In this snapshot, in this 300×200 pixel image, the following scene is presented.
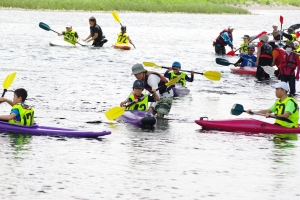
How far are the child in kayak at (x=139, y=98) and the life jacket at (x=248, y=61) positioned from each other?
11713mm

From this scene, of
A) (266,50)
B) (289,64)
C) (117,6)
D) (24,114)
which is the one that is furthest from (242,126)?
(117,6)

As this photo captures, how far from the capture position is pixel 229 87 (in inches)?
964

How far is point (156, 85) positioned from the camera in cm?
1623

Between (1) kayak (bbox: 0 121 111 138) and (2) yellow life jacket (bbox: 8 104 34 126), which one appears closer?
(2) yellow life jacket (bbox: 8 104 34 126)

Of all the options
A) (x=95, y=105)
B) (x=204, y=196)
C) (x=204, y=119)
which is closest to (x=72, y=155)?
(x=204, y=196)

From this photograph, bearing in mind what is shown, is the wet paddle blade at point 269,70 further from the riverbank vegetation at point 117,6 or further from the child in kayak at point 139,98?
the riverbank vegetation at point 117,6

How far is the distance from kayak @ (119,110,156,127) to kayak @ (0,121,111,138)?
4.03 ft

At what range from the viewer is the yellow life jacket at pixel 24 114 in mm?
14039

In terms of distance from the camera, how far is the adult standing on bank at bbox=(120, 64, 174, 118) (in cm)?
1597

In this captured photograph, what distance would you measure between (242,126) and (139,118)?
189 cm

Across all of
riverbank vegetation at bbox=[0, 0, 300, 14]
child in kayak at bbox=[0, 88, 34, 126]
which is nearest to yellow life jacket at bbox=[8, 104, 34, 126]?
child in kayak at bbox=[0, 88, 34, 126]

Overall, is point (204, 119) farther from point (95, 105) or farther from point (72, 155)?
point (72, 155)

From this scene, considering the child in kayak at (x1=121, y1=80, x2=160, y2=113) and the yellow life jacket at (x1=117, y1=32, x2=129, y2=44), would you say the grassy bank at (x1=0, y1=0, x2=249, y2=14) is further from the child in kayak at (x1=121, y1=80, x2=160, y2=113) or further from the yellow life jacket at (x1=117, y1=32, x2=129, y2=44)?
the child in kayak at (x1=121, y1=80, x2=160, y2=113)

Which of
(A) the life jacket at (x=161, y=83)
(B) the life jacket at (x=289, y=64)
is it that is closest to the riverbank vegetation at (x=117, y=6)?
(B) the life jacket at (x=289, y=64)
